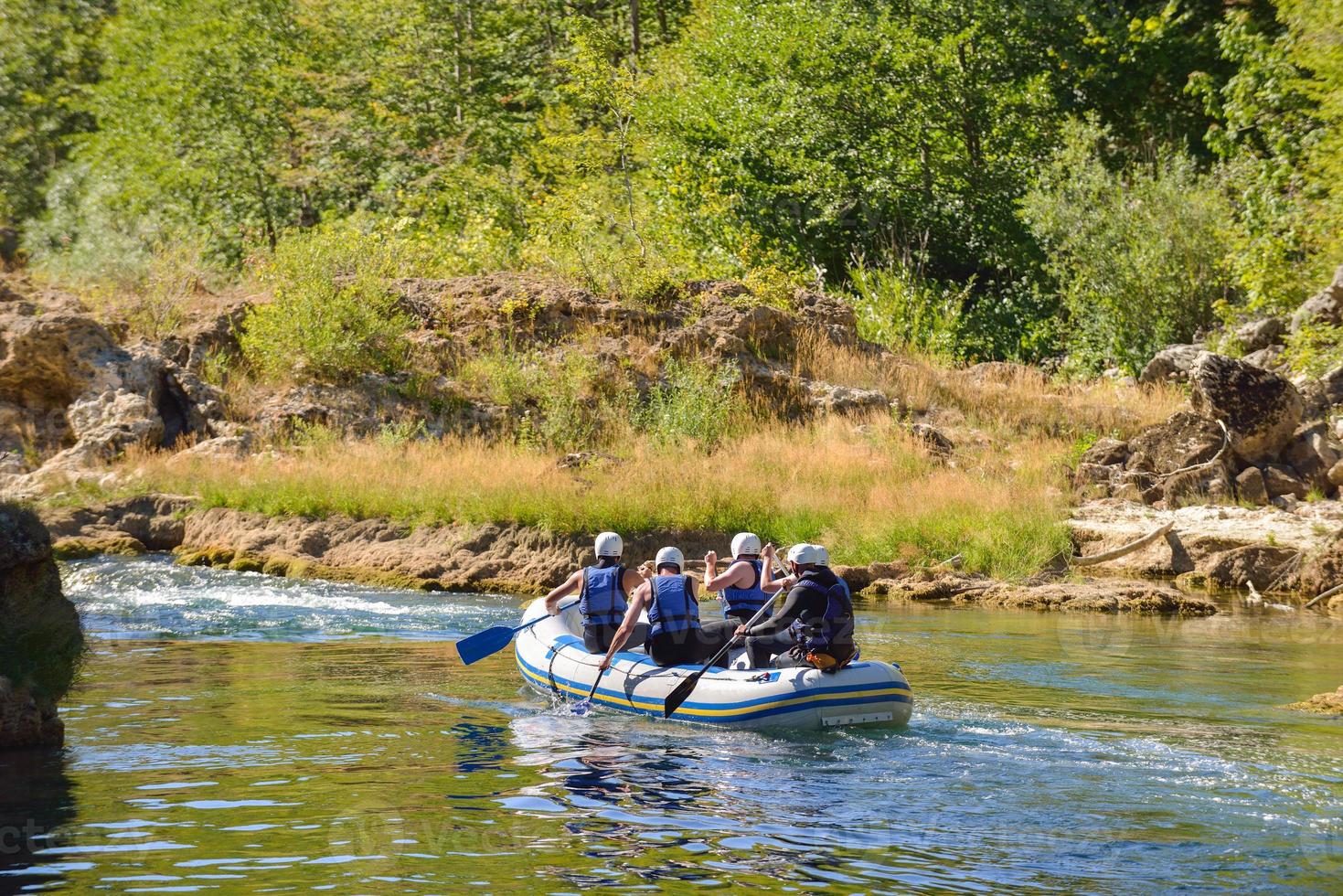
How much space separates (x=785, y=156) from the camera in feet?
93.1

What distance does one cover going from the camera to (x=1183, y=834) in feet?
23.7

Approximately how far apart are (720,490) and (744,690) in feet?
28.8

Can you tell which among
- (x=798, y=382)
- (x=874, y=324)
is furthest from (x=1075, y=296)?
(x=798, y=382)

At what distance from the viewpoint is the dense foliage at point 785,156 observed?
25281 millimetres

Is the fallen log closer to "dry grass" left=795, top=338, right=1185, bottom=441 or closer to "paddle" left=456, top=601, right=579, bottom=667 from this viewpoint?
"dry grass" left=795, top=338, right=1185, bottom=441

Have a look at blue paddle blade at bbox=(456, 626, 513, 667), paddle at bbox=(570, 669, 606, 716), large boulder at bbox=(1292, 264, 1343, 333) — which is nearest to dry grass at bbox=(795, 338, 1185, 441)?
large boulder at bbox=(1292, 264, 1343, 333)

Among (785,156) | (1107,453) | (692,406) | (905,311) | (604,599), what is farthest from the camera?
Result: (785,156)

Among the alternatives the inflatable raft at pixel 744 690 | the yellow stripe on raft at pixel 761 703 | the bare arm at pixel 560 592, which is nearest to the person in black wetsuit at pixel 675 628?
the inflatable raft at pixel 744 690

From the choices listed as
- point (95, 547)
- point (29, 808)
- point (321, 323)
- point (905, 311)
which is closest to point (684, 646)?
point (29, 808)

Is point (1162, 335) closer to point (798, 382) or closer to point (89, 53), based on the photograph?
point (798, 382)

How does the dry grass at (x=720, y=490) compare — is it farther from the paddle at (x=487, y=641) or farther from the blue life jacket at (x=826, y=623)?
the blue life jacket at (x=826, y=623)

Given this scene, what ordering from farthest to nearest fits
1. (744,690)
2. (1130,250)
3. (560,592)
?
(1130,250)
(560,592)
(744,690)

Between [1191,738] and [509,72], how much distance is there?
1171 inches

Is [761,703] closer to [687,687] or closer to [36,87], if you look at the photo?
[687,687]
